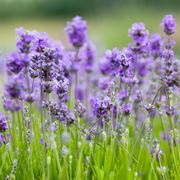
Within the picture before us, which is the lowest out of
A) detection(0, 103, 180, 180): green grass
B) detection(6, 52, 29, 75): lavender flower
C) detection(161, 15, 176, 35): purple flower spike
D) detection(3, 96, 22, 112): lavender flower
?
detection(0, 103, 180, 180): green grass

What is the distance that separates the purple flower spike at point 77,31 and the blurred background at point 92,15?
39.4ft

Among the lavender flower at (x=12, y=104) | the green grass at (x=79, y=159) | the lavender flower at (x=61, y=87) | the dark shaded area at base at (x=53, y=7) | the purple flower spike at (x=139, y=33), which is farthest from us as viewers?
the dark shaded area at base at (x=53, y=7)

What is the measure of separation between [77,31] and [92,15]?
20121 mm

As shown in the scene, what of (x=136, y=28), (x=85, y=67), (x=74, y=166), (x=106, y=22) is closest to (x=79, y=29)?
(x=136, y=28)

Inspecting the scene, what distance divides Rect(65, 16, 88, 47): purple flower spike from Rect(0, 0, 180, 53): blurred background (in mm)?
12001

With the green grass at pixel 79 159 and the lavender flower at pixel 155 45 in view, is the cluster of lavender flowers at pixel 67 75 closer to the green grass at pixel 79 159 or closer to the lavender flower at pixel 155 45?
A: the lavender flower at pixel 155 45

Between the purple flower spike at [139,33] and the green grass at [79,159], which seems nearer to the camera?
the green grass at [79,159]

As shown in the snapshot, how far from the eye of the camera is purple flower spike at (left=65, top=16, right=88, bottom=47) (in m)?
3.52

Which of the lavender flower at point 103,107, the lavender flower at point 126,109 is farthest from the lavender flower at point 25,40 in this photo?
the lavender flower at point 126,109

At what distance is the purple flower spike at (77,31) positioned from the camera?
3521 millimetres

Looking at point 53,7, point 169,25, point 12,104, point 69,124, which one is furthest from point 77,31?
point 53,7

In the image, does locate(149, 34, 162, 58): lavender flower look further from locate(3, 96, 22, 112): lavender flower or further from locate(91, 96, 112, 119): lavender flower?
locate(3, 96, 22, 112): lavender flower

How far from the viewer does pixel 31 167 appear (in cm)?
282

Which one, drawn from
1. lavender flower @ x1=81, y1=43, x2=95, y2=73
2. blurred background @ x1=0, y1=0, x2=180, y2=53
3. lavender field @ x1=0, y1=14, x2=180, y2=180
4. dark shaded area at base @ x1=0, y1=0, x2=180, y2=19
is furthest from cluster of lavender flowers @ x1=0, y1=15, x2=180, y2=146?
dark shaded area at base @ x1=0, y1=0, x2=180, y2=19
